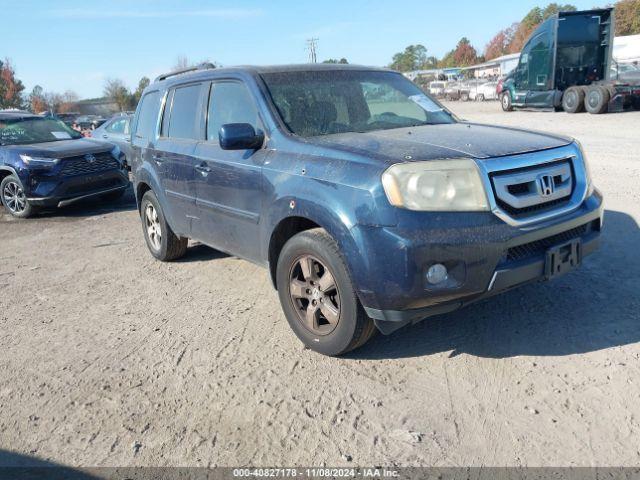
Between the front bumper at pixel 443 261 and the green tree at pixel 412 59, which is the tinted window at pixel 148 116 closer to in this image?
the front bumper at pixel 443 261

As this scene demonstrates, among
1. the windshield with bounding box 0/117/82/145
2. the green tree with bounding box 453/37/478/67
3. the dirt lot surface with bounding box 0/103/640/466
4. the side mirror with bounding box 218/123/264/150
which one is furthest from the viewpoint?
the green tree with bounding box 453/37/478/67

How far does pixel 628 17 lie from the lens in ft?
248

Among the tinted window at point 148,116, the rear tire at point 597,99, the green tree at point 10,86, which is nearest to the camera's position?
the tinted window at point 148,116

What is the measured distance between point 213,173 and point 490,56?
118 metres

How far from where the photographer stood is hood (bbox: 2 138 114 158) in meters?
9.09

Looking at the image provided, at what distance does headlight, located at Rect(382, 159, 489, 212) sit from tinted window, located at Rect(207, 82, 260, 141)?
1448 mm

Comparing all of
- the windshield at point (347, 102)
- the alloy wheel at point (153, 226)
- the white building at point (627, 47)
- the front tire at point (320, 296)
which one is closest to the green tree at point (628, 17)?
the white building at point (627, 47)

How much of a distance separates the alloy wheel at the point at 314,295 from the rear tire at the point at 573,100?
66.2 ft

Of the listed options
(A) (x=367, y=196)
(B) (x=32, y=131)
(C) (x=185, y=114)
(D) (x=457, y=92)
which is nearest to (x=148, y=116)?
(C) (x=185, y=114)

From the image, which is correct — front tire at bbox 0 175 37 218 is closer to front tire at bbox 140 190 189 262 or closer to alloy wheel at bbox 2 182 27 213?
alloy wheel at bbox 2 182 27 213

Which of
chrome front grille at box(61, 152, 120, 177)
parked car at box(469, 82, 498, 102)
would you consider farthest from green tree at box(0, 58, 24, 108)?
chrome front grille at box(61, 152, 120, 177)

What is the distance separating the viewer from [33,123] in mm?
10234

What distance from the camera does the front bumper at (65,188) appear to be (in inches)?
355

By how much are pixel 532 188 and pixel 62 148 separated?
333 inches
